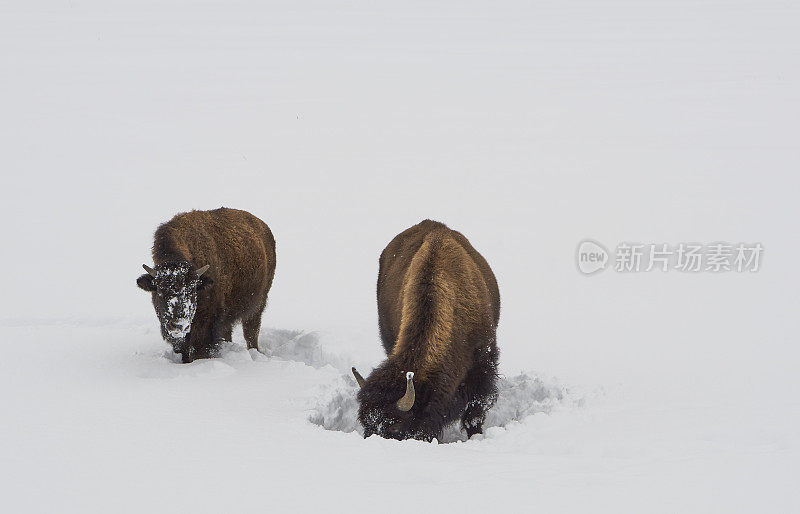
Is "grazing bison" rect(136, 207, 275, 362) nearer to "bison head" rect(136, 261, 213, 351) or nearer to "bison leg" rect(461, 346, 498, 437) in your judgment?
"bison head" rect(136, 261, 213, 351)

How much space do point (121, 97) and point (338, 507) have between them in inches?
1026

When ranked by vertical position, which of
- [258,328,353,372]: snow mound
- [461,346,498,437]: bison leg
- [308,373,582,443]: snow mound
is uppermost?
[461,346,498,437]: bison leg

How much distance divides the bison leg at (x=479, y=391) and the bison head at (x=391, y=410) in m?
0.92

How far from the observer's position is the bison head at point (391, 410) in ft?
17.4

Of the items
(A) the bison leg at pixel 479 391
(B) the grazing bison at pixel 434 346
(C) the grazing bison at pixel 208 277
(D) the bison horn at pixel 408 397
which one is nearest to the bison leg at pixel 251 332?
(C) the grazing bison at pixel 208 277

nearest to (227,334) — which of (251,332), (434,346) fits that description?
(251,332)

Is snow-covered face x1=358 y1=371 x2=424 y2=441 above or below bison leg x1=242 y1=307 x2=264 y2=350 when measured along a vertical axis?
above

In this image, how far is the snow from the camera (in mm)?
4516

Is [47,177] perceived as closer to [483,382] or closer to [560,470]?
[483,382]

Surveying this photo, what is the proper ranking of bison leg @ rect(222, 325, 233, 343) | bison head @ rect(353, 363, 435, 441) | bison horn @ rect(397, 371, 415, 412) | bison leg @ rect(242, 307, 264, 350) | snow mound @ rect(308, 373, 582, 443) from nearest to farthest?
bison horn @ rect(397, 371, 415, 412), bison head @ rect(353, 363, 435, 441), snow mound @ rect(308, 373, 582, 443), bison leg @ rect(222, 325, 233, 343), bison leg @ rect(242, 307, 264, 350)

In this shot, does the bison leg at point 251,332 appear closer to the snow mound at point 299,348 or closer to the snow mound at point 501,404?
the snow mound at point 299,348

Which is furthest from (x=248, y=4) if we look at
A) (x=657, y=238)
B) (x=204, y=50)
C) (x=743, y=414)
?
(x=743, y=414)

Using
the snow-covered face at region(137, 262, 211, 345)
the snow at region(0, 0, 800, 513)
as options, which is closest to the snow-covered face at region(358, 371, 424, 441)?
the snow at region(0, 0, 800, 513)

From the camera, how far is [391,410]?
17.5 feet
